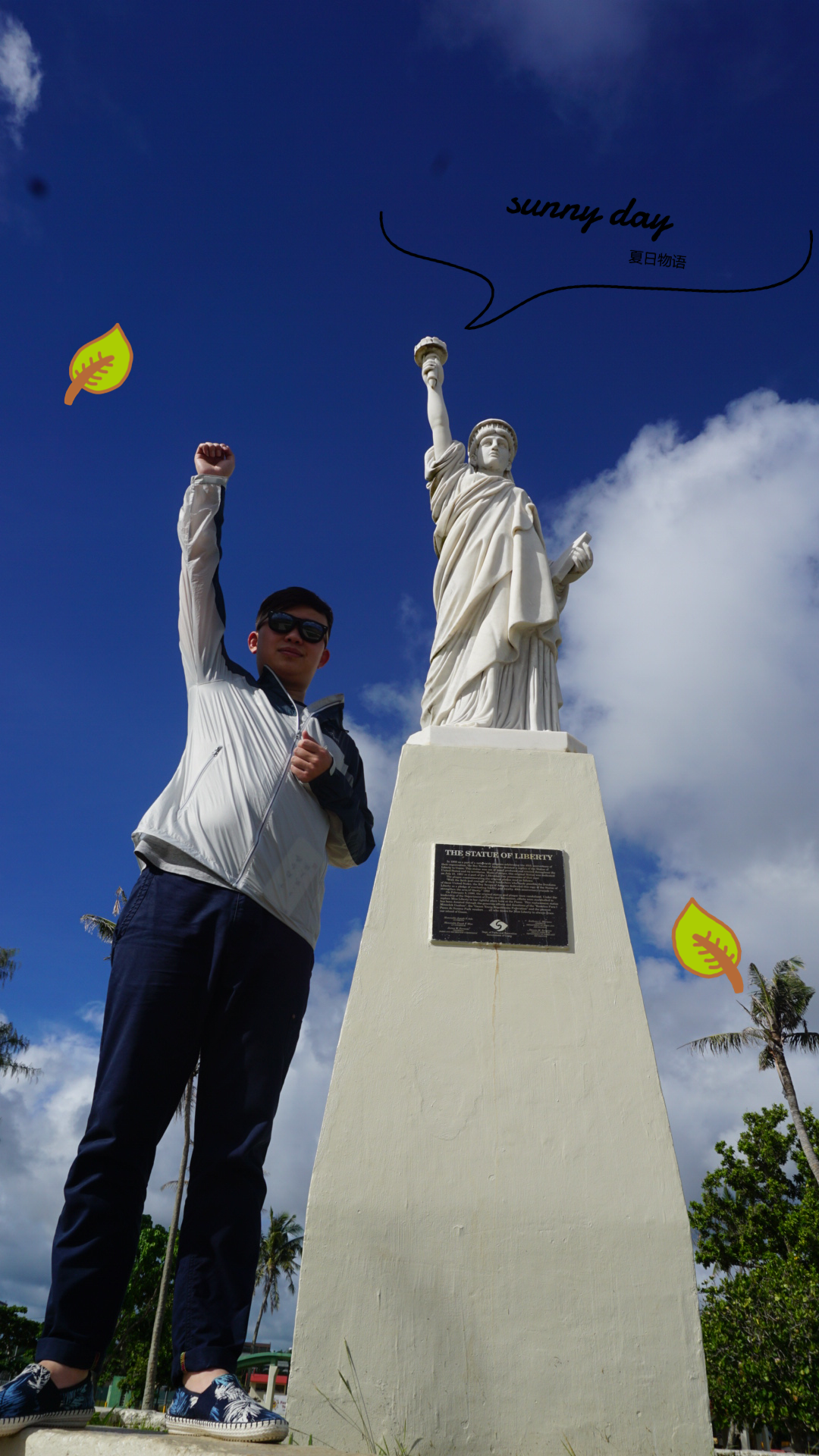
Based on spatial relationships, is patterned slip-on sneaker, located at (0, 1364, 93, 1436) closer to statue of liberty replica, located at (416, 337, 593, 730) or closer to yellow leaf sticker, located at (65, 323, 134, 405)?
statue of liberty replica, located at (416, 337, 593, 730)

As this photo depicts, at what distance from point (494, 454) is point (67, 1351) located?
4.99m

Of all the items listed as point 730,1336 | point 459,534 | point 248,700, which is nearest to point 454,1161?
point 248,700

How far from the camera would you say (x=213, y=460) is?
338 centimetres

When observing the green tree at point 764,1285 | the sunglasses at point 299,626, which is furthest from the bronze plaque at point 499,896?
the green tree at point 764,1285

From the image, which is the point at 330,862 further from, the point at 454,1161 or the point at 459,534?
the point at 459,534

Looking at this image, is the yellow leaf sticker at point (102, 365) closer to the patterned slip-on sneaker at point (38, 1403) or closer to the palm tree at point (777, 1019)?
the patterned slip-on sneaker at point (38, 1403)

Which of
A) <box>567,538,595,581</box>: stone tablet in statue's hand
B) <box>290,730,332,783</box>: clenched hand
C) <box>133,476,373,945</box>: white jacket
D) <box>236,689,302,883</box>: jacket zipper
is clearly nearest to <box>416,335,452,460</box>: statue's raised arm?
<box>567,538,595,581</box>: stone tablet in statue's hand

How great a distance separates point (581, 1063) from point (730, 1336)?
1629 cm

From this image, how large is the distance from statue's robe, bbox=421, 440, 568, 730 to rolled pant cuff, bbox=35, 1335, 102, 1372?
2963 millimetres

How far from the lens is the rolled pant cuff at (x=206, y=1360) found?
7.29 feet

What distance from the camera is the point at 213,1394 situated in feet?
7.05

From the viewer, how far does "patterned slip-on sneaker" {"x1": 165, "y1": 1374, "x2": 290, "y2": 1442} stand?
2061 millimetres

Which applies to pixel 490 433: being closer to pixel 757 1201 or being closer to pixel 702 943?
pixel 702 943

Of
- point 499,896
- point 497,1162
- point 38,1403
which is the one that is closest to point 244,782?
point 499,896
